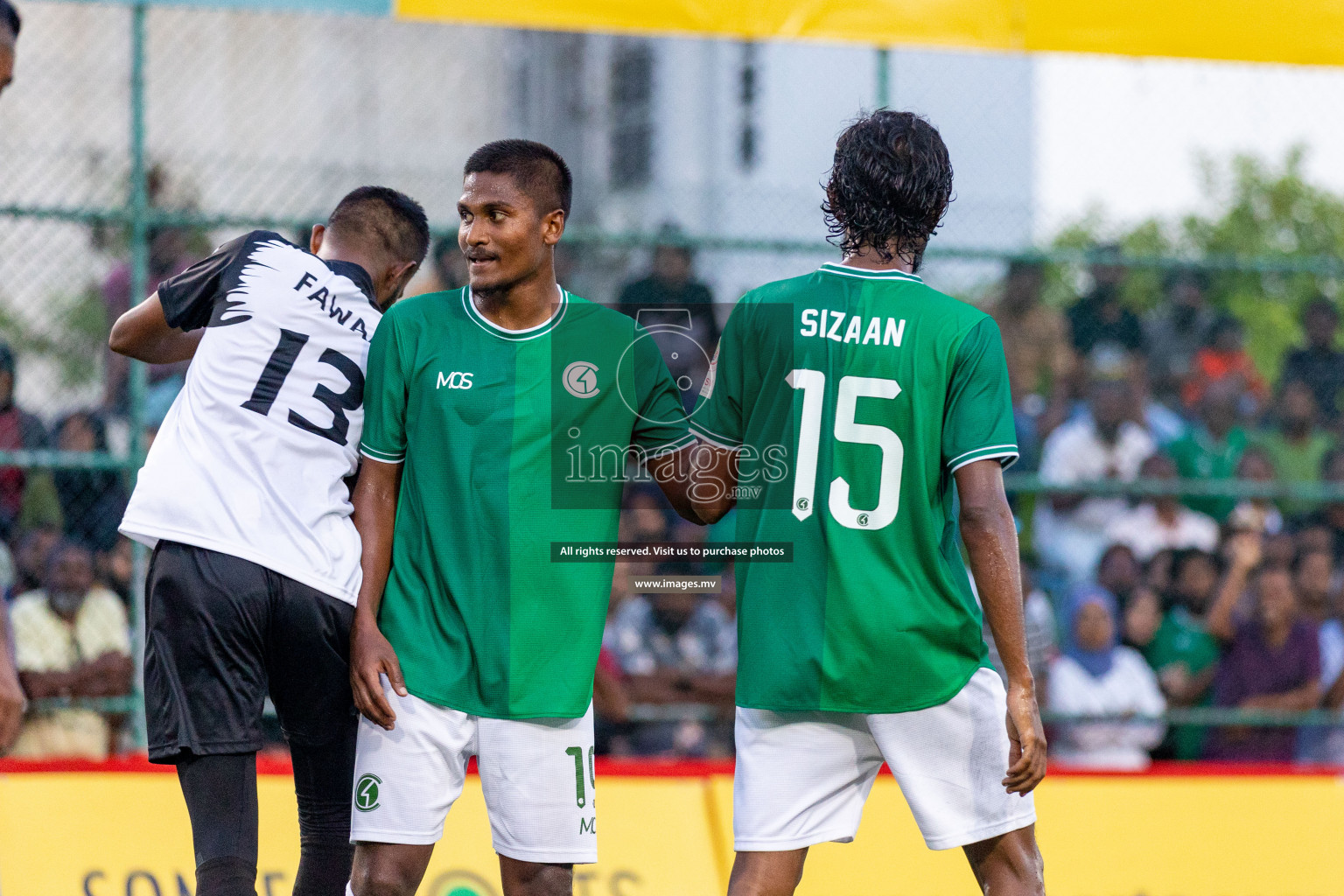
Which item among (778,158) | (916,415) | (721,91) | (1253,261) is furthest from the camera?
(721,91)

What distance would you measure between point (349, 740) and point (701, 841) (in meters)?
1.88

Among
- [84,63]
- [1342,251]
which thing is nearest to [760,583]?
[84,63]

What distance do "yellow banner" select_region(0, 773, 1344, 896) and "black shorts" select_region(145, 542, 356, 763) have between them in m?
1.61

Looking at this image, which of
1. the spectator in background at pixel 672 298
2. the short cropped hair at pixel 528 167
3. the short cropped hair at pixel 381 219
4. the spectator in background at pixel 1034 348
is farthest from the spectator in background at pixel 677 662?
the short cropped hair at pixel 528 167

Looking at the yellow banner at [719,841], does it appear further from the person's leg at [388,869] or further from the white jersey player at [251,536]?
the person's leg at [388,869]

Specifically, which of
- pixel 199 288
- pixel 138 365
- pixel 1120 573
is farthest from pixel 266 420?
pixel 1120 573

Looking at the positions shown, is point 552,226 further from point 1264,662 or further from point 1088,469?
point 1264,662

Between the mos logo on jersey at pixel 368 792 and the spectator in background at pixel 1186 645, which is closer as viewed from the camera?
the mos logo on jersey at pixel 368 792

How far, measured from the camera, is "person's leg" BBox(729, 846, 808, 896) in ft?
10.3

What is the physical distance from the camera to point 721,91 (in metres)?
19.3

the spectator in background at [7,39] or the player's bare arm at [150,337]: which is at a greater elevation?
the spectator in background at [7,39]

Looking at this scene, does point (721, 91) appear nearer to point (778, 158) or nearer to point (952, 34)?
point (778, 158)

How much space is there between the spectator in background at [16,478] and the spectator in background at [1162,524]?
17.1 feet

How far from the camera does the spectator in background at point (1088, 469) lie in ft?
23.6
